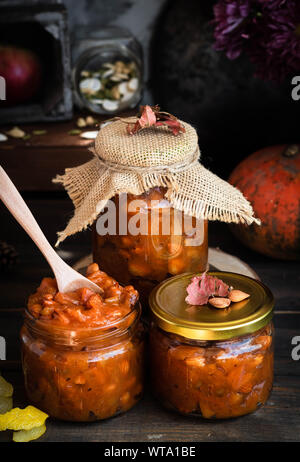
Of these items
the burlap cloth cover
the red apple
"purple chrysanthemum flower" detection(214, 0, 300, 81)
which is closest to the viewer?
the burlap cloth cover

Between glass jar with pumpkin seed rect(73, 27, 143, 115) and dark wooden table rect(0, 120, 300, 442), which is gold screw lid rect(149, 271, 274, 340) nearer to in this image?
dark wooden table rect(0, 120, 300, 442)

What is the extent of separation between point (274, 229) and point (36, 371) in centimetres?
75

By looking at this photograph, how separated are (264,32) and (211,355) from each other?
0.87 metres

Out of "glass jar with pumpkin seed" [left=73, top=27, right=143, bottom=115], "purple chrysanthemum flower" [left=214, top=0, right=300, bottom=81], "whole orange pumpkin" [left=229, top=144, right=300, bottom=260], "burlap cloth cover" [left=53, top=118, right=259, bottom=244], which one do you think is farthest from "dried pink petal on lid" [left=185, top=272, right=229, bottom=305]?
"glass jar with pumpkin seed" [left=73, top=27, right=143, bottom=115]

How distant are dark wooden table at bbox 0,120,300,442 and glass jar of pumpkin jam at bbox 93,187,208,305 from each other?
A: 20 cm

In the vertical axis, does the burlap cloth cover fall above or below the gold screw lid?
above

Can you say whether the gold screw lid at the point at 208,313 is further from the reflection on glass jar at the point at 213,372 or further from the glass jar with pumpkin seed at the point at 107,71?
the glass jar with pumpkin seed at the point at 107,71

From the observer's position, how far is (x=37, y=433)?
1.01 meters

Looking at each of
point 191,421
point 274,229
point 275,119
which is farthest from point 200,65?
point 191,421

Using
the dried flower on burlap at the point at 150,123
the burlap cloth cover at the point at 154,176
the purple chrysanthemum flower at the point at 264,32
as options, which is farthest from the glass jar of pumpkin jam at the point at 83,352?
the purple chrysanthemum flower at the point at 264,32

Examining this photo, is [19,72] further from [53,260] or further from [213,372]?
[213,372]

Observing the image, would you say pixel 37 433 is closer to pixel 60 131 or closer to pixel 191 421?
pixel 191 421

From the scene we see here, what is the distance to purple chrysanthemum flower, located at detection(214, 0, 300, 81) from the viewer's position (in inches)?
58.1

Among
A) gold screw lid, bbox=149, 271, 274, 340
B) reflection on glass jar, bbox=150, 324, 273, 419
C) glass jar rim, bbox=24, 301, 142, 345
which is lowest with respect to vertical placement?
reflection on glass jar, bbox=150, 324, 273, 419
